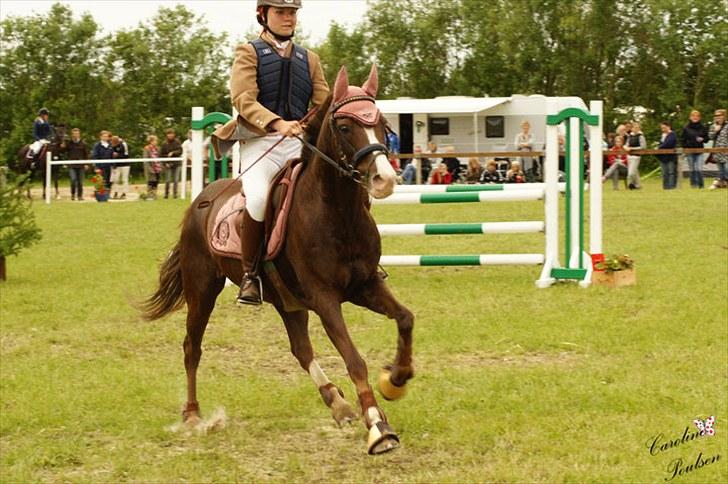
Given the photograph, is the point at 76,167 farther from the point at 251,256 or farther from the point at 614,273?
the point at 251,256

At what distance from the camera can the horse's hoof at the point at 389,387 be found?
21.4ft

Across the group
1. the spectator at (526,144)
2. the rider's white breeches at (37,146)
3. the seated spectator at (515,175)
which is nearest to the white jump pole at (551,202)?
the seated spectator at (515,175)

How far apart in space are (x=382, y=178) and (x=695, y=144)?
961 inches

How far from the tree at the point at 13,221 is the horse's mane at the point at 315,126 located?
8271mm

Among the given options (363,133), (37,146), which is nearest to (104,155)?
(37,146)

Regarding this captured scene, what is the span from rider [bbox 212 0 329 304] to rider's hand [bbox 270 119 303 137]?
0.10ft

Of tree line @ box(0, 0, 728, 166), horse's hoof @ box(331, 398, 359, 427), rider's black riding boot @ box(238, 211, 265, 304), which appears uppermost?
tree line @ box(0, 0, 728, 166)

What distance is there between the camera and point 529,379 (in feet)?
28.0

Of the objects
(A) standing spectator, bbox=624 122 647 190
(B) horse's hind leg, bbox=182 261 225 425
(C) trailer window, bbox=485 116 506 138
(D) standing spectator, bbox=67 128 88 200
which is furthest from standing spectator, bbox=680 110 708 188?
(B) horse's hind leg, bbox=182 261 225 425

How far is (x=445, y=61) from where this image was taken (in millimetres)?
52750

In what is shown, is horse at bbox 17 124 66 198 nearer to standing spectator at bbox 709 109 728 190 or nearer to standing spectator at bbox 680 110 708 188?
standing spectator at bbox 680 110 708 188

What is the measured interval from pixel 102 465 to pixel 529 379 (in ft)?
10.3

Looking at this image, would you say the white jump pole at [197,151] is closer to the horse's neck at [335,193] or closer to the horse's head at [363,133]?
the horse's neck at [335,193]

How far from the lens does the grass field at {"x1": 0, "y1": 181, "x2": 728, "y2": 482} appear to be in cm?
677
